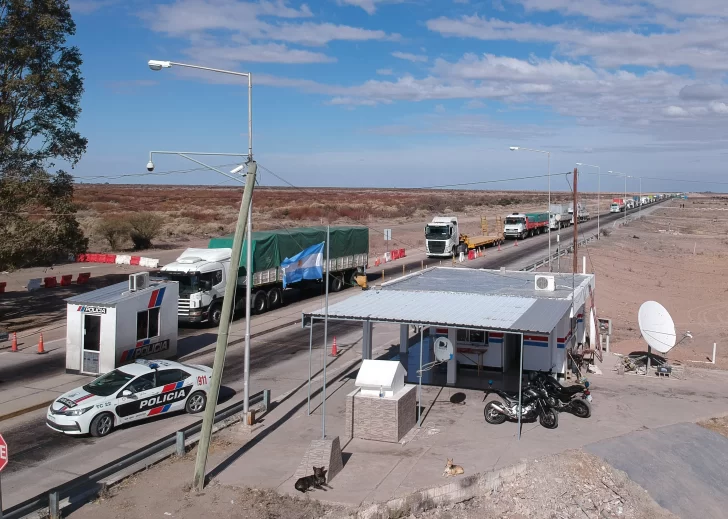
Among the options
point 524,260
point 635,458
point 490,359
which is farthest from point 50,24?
point 524,260

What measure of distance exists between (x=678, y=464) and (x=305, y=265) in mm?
21929

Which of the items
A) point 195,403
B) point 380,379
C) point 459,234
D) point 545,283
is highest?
point 459,234

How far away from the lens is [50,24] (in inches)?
1232

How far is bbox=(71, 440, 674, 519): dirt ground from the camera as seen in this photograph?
11.9m

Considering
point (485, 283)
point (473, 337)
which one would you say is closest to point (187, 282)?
point (485, 283)

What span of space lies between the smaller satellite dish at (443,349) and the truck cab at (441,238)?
109ft

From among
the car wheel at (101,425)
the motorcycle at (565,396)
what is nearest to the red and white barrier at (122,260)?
the car wheel at (101,425)

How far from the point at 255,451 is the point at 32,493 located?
14.2ft

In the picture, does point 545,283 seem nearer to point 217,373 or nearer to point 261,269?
point 217,373

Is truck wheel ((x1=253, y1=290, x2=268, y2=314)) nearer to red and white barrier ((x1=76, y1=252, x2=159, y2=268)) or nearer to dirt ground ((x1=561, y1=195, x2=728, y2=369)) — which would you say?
dirt ground ((x1=561, y1=195, x2=728, y2=369))

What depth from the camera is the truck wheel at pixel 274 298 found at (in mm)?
32531

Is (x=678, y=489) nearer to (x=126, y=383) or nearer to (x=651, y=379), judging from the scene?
(x=651, y=379)

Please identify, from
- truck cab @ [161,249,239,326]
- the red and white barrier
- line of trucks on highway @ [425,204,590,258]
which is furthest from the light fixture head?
the red and white barrier

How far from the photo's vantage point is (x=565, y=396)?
56.3 ft
